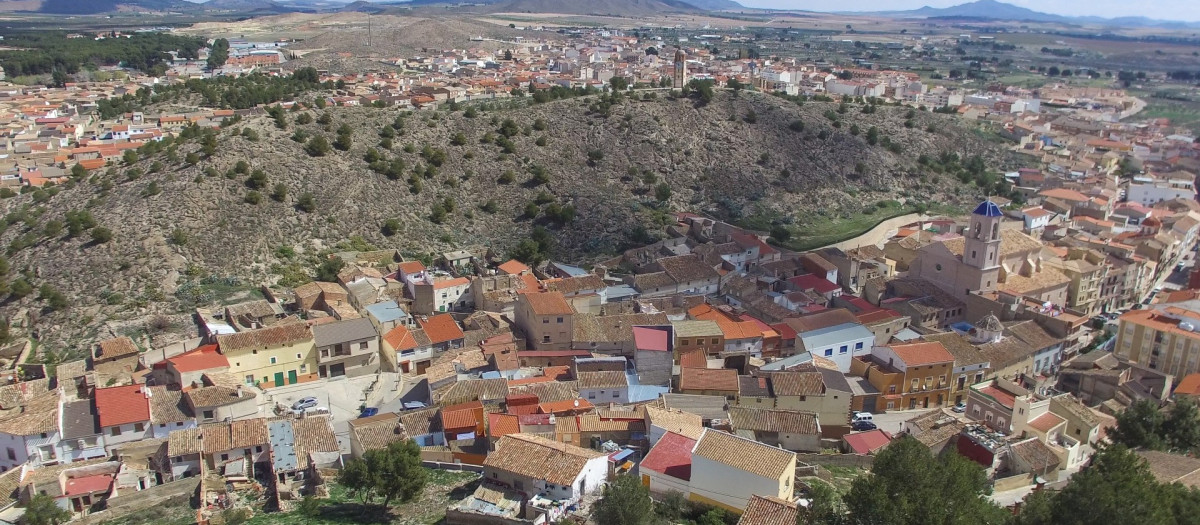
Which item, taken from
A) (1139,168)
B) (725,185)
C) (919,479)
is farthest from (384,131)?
(1139,168)

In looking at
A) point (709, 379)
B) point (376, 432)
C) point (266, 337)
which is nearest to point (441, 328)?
point (266, 337)

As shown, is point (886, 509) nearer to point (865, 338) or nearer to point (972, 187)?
point (865, 338)

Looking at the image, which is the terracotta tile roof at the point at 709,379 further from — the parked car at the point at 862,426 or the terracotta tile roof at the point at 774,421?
the parked car at the point at 862,426

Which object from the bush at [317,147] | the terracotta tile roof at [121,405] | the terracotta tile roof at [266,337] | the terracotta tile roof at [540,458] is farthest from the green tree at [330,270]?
the terracotta tile roof at [540,458]

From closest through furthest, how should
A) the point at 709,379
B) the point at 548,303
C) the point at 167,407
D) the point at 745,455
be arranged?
the point at 745,455 → the point at 167,407 → the point at 709,379 → the point at 548,303

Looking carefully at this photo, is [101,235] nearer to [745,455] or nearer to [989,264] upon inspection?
[745,455]
